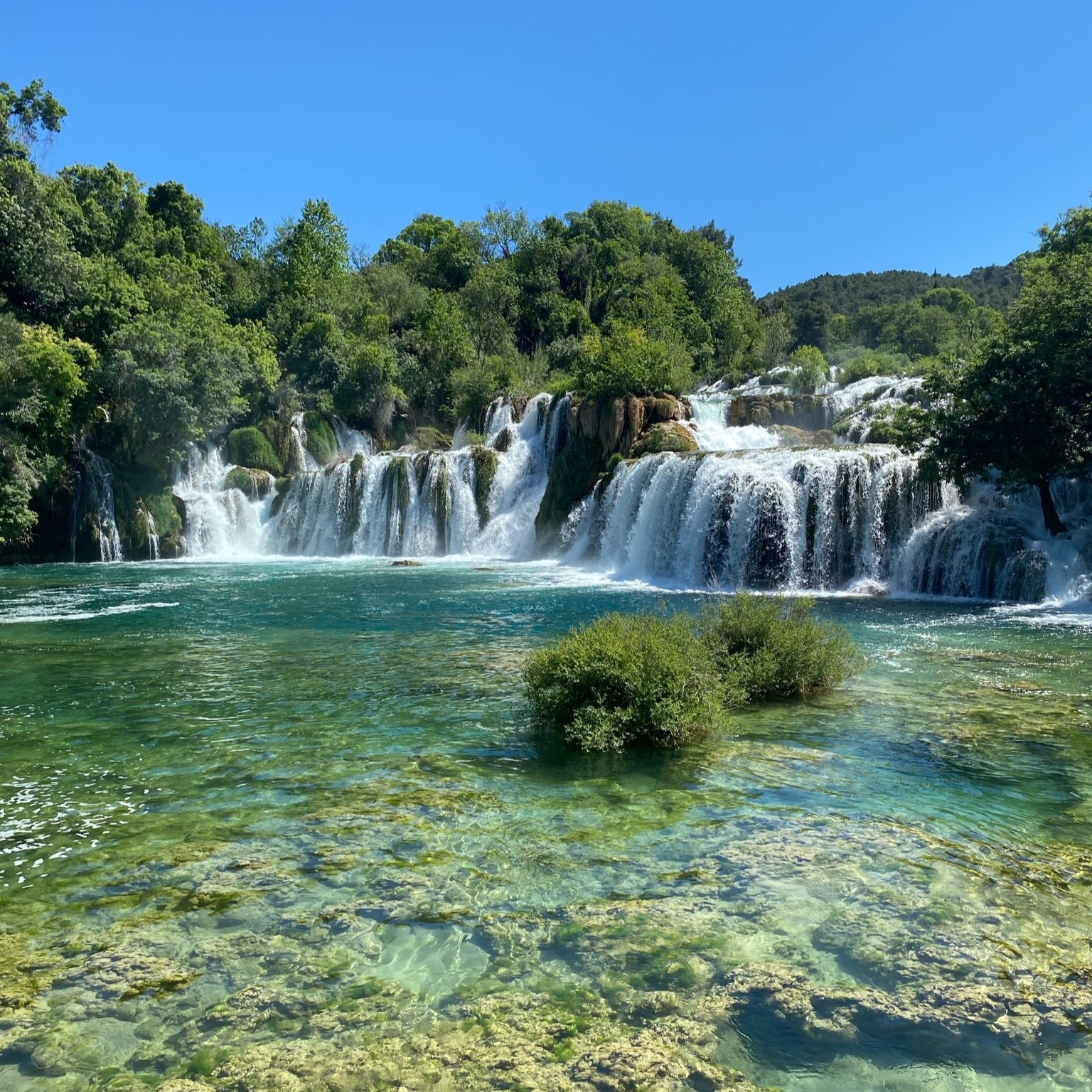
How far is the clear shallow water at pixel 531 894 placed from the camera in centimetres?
347

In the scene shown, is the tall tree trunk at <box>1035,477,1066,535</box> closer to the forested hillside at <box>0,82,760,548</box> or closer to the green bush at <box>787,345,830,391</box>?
the forested hillside at <box>0,82,760,548</box>

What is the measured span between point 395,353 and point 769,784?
46192 millimetres

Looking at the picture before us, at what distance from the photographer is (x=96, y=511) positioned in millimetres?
33281

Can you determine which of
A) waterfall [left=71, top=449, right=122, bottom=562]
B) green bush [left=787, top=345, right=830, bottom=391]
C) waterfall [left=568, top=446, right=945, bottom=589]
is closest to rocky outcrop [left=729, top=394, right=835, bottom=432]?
green bush [left=787, top=345, right=830, bottom=391]

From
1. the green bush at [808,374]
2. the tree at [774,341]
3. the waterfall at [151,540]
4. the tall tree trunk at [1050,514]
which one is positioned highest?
the tree at [774,341]

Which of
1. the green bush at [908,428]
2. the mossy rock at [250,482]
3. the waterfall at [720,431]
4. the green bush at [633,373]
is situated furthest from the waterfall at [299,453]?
the green bush at [908,428]

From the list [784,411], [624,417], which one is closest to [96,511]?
[624,417]

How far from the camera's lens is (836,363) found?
6184 centimetres

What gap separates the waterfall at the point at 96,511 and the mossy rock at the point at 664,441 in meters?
21.0

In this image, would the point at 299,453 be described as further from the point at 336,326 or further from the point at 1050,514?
the point at 1050,514

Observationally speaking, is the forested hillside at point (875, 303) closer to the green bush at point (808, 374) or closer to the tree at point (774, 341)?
the tree at point (774, 341)

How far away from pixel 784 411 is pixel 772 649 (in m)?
26.8

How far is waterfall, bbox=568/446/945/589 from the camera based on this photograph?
67.2 ft

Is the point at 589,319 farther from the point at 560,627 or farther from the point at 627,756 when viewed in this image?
the point at 627,756
